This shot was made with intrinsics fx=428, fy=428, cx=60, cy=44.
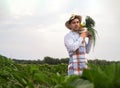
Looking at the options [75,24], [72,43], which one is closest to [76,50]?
[72,43]

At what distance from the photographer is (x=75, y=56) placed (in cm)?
607

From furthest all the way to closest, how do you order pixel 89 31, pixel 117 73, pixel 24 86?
pixel 89 31
pixel 24 86
pixel 117 73

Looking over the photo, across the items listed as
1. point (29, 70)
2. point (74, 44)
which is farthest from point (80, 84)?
point (74, 44)

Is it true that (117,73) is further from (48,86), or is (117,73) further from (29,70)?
(29,70)

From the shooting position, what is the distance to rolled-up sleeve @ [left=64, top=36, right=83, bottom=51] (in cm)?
583

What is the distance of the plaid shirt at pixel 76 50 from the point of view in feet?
19.2

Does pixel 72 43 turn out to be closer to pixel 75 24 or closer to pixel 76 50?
pixel 76 50

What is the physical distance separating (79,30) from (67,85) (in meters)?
4.97

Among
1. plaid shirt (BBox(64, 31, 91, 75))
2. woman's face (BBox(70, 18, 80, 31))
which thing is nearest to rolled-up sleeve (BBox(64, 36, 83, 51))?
plaid shirt (BBox(64, 31, 91, 75))

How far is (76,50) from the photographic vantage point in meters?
6.06

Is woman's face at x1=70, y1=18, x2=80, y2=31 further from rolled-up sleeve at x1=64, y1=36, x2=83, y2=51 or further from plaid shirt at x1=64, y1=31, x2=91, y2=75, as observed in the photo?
rolled-up sleeve at x1=64, y1=36, x2=83, y2=51

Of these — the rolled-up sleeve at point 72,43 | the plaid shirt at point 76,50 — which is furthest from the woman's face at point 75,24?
the rolled-up sleeve at point 72,43

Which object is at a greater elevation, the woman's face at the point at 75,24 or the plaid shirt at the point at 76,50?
the woman's face at the point at 75,24

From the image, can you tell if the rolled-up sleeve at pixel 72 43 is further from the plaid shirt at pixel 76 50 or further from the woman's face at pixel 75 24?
the woman's face at pixel 75 24
